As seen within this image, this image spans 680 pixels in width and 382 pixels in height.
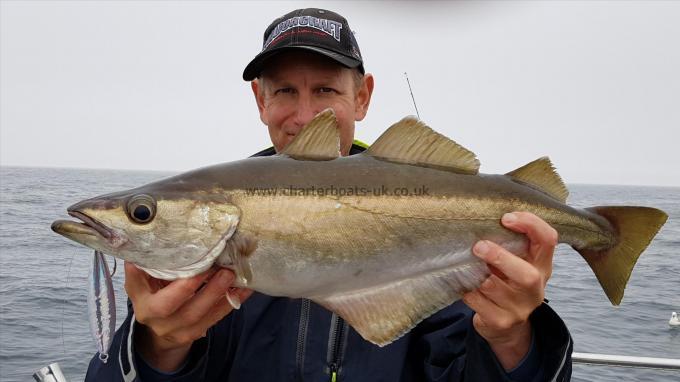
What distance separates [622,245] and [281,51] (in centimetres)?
254

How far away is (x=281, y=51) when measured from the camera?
3564 mm

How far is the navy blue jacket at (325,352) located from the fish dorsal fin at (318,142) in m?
1.07

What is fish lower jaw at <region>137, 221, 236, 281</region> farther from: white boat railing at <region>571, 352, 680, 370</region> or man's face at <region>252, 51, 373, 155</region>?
white boat railing at <region>571, 352, 680, 370</region>

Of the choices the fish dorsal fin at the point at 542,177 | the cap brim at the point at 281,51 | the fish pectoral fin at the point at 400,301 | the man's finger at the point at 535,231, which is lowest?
the fish pectoral fin at the point at 400,301

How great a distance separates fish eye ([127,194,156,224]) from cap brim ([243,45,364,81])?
5.38 ft

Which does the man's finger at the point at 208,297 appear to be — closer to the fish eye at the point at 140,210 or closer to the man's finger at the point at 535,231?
the fish eye at the point at 140,210

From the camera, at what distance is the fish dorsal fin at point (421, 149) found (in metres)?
2.73

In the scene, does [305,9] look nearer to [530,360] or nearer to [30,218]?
[530,360]

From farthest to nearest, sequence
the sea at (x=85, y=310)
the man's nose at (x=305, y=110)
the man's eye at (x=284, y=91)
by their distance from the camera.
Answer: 1. the sea at (x=85, y=310)
2. the man's eye at (x=284, y=91)
3. the man's nose at (x=305, y=110)

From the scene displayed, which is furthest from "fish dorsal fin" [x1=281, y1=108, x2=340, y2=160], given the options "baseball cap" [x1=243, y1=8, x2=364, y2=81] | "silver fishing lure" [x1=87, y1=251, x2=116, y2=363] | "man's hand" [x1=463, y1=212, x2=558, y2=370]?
"silver fishing lure" [x1=87, y1=251, x2=116, y2=363]

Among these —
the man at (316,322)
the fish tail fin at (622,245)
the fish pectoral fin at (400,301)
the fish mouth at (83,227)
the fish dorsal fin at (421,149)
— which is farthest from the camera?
the fish tail fin at (622,245)

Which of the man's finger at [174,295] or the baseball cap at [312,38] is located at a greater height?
the baseball cap at [312,38]

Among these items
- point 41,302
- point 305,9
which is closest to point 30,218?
point 41,302

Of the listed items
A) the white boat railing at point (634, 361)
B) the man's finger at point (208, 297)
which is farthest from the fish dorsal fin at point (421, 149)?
the white boat railing at point (634, 361)
